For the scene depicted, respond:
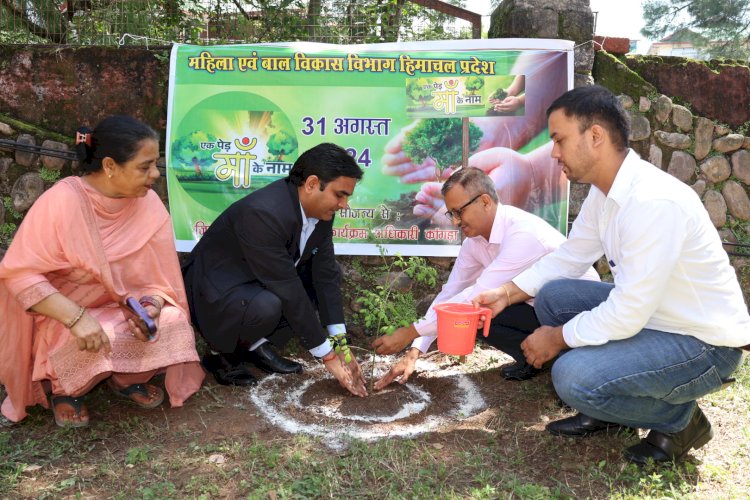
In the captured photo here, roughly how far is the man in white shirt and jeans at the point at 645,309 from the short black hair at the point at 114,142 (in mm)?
1911

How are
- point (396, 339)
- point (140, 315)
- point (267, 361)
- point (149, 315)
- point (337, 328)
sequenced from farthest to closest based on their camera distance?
point (267, 361)
point (337, 328)
point (396, 339)
point (149, 315)
point (140, 315)

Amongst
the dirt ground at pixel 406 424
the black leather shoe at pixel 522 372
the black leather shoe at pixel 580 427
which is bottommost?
the dirt ground at pixel 406 424

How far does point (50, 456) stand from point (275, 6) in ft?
16.1

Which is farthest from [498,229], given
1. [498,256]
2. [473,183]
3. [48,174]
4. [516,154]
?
[48,174]

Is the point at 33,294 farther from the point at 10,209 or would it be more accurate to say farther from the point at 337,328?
the point at 10,209

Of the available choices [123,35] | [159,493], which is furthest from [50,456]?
[123,35]

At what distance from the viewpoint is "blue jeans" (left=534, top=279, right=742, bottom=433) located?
248 cm

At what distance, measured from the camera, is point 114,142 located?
308 cm

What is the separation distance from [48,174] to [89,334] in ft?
8.24

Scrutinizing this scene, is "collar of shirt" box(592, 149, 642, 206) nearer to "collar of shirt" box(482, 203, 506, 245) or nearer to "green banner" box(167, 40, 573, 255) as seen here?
"collar of shirt" box(482, 203, 506, 245)

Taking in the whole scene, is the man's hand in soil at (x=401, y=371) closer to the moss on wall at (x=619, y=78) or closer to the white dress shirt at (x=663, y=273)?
the white dress shirt at (x=663, y=273)

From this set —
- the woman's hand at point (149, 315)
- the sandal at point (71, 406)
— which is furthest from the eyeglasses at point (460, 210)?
the sandal at point (71, 406)

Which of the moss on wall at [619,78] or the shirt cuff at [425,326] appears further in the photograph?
the moss on wall at [619,78]

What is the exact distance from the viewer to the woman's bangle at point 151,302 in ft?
10.3
